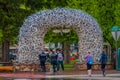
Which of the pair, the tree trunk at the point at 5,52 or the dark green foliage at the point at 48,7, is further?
the tree trunk at the point at 5,52

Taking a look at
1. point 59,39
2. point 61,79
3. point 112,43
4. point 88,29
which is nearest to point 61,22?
point 88,29

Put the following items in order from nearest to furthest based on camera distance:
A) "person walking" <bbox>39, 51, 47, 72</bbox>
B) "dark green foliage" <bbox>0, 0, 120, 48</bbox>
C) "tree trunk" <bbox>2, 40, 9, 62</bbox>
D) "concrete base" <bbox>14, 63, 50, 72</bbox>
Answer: "person walking" <bbox>39, 51, 47, 72</bbox> < "concrete base" <bbox>14, 63, 50, 72</bbox> < "dark green foliage" <bbox>0, 0, 120, 48</bbox> < "tree trunk" <bbox>2, 40, 9, 62</bbox>

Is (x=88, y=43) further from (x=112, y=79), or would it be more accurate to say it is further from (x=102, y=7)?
(x=112, y=79)

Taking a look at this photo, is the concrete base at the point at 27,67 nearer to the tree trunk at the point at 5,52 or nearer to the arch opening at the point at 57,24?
the arch opening at the point at 57,24

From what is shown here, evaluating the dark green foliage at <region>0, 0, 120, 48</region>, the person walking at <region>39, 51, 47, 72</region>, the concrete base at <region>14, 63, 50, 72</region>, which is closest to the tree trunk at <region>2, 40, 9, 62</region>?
the dark green foliage at <region>0, 0, 120, 48</region>

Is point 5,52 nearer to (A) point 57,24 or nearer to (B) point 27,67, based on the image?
(B) point 27,67

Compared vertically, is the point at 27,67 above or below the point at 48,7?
below

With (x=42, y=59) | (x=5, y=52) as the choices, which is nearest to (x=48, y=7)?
(x=5, y=52)

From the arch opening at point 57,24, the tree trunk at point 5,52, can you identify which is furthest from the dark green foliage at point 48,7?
the arch opening at point 57,24

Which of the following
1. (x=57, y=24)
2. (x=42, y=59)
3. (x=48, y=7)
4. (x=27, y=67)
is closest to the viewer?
(x=42, y=59)

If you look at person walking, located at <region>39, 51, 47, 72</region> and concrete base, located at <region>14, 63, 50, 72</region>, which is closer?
person walking, located at <region>39, 51, 47, 72</region>

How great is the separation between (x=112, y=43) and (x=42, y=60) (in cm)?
778

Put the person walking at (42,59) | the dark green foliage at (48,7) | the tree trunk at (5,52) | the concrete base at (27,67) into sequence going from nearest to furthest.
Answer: the person walking at (42,59) → the concrete base at (27,67) → the dark green foliage at (48,7) → the tree trunk at (5,52)

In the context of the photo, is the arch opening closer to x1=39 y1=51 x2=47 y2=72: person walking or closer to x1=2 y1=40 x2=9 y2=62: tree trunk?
x1=39 y1=51 x2=47 y2=72: person walking
